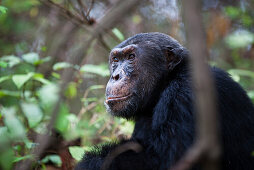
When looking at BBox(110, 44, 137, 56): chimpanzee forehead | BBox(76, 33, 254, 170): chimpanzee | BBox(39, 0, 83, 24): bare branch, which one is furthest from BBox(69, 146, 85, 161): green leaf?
BBox(39, 0, 83, 24): bare branch

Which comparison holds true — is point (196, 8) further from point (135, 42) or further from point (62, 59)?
point (62, 59)

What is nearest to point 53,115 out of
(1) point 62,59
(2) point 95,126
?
Result: (2) point 95,126

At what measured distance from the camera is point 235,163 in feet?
9.68

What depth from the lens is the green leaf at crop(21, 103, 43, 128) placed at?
4.03 meters

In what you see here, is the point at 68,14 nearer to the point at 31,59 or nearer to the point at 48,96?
the point at 31,59

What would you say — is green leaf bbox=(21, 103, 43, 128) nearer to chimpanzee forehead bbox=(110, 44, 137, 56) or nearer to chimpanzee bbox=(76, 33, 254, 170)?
chimpanzee bbox=(76, 33, 254, 170)

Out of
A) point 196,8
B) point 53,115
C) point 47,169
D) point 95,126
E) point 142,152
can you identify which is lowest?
point 47,169

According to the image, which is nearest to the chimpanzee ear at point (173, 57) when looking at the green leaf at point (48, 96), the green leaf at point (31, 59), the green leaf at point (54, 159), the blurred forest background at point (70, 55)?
the blurred forest background at point (70, 55)

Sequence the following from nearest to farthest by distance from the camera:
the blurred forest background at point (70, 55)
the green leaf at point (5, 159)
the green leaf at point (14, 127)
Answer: the green leaf at point (5, 159), the green leaf at point (14, 127), the blurred forest background at point (70, 55)

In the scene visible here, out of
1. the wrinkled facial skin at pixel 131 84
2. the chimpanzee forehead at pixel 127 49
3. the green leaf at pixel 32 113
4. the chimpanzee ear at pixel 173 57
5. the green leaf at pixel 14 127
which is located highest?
the chimpanzee ear at pixel 173 57

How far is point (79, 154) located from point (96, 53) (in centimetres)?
456

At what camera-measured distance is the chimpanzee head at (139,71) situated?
11.2 ft

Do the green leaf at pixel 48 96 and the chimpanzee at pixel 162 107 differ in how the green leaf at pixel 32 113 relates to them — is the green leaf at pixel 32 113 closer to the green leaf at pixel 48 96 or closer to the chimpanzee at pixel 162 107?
the green leaf at pixel 48 96

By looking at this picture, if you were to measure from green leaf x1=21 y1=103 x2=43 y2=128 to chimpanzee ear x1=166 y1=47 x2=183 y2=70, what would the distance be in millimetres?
1994
